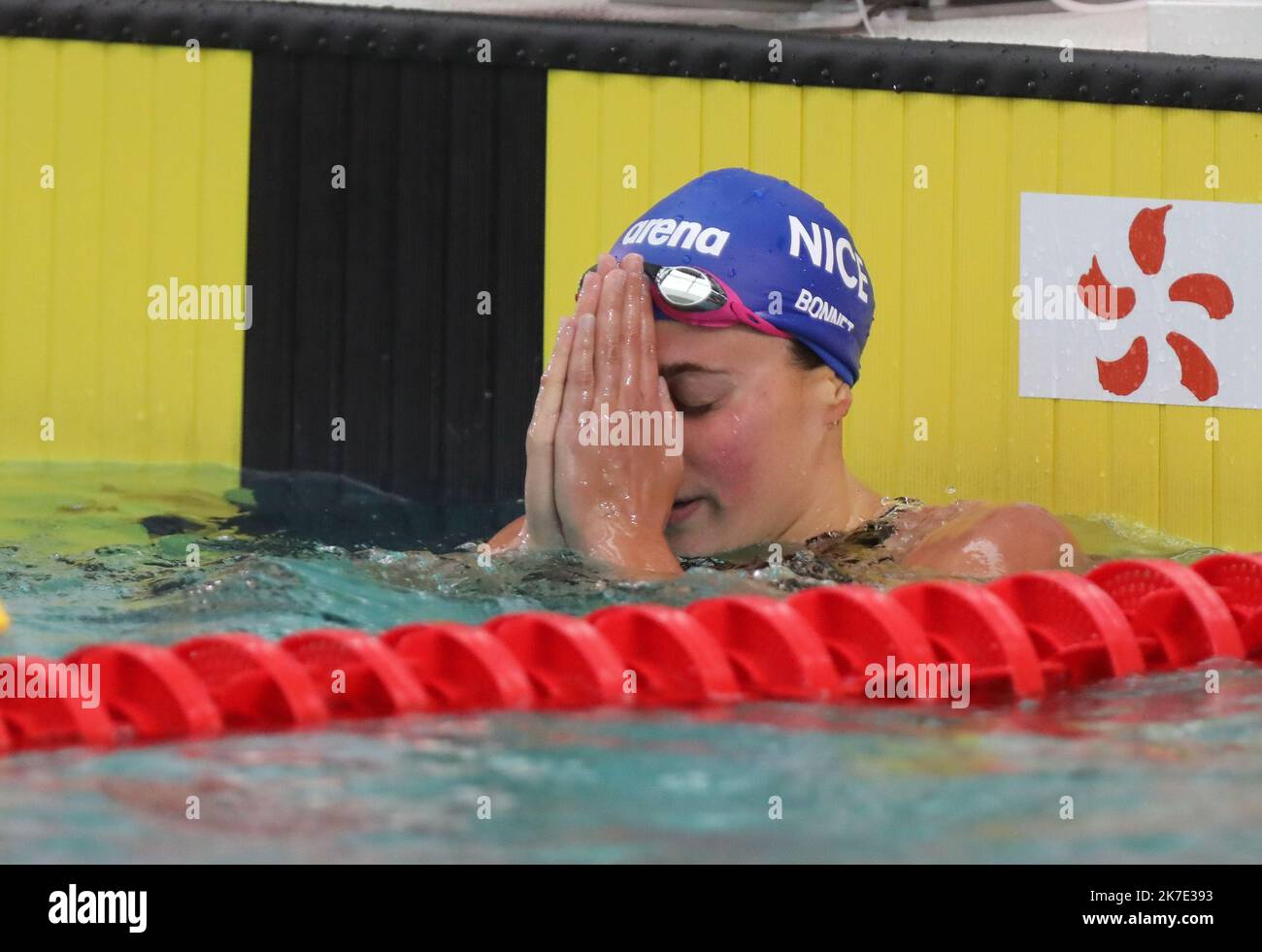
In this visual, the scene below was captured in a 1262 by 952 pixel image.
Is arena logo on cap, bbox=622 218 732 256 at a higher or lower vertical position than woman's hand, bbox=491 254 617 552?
higher

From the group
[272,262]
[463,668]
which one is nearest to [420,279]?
[272,262]

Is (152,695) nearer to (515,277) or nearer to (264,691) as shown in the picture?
(264,691)

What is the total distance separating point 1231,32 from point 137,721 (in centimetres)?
438

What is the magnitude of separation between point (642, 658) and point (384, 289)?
2.59 meters

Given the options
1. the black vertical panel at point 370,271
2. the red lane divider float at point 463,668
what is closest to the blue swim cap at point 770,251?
the red lane divider float at point 463,668

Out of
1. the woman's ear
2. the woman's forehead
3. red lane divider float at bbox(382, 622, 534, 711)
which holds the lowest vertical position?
red lane divider float at bbox(382, 622, 534, 711)

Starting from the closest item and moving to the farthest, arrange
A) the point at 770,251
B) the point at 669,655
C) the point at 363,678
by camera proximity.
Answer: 1. the point at 363,678
2. the point at 669,655
3. the point at 770,251

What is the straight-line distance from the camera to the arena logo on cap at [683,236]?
2947 mm

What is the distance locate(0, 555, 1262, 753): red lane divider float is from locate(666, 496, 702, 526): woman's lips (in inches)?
25.8

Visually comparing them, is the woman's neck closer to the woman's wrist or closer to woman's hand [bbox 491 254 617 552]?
the woman's wrist

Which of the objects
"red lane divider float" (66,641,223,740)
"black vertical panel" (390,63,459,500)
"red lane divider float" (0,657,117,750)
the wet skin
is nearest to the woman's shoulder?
the wet skin

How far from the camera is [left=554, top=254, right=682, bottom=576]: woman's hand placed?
274cm

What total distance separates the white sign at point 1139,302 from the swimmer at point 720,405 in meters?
1.79

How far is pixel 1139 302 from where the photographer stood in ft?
15.5
